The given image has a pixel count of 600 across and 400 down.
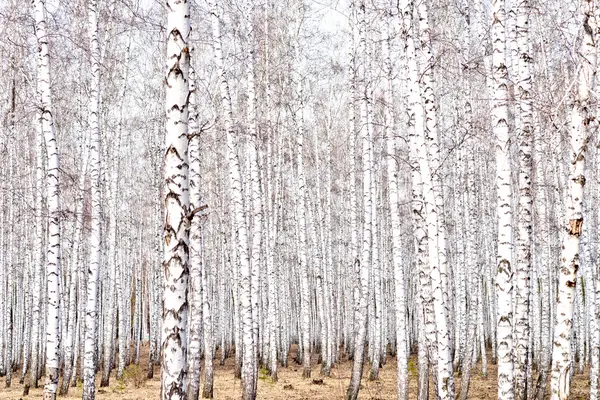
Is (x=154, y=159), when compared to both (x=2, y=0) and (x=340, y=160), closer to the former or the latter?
(x=2, y=0)

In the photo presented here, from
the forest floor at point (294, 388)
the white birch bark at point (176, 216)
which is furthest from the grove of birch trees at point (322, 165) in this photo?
the forest floor at point (294, 388)

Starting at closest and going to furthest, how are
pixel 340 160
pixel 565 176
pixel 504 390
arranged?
pixel 504 390, pixel 565 176, pixel 340 160

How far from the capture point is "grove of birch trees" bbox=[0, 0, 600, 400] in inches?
251

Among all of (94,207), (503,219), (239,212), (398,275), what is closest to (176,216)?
(503,219)

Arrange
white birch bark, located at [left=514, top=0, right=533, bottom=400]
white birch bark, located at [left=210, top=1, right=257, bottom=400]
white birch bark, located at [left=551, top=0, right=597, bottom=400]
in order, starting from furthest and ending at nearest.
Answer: white birch bark, located at [left=210, top=1, right=257, bottom=400]
white birch bark, located at [left=514, top=0, right=533, bottom=400]
white birch bark, located at [left=551, top=0, right=597, bottom=400]

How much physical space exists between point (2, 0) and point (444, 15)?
37.5 ft

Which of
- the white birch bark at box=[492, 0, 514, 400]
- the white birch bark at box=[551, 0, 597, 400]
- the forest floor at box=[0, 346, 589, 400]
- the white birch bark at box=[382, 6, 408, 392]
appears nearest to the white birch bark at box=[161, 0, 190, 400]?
the white birch bark at box=[551, 0, 597, 400]

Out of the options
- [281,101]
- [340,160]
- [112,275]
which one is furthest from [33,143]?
[340,160]

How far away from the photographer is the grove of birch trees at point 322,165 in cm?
638

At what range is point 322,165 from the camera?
29812mm

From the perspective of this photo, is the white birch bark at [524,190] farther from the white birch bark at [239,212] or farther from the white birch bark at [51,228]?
the white birch bark at [51,228]

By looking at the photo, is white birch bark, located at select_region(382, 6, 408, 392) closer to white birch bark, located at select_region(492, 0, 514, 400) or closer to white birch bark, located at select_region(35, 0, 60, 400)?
white birch bark, located at select_region(492, 0, 514, 400)

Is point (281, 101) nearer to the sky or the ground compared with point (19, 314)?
nearer to the sky

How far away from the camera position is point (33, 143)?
23.2 metres
